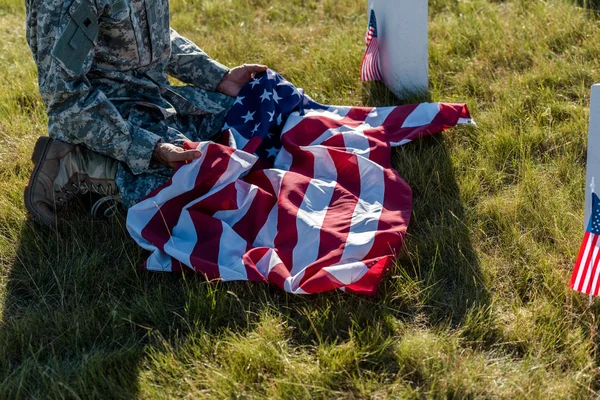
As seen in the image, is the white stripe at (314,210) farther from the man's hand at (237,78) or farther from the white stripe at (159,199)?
the man's hand at (237,78)

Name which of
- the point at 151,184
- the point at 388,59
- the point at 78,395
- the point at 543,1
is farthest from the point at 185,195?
the point at 543,1

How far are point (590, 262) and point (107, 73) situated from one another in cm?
227

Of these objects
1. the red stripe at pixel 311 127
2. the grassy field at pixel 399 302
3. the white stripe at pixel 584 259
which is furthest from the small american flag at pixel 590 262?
the red stripe at pixel 311 127

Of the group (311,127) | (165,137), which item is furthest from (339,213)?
(165,137)

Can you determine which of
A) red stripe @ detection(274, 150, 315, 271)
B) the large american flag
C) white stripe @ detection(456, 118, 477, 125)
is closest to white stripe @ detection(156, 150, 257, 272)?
the large american flag

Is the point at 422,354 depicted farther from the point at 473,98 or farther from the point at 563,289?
the point at 473,98

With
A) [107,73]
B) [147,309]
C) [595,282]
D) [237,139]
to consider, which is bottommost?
[147,309]

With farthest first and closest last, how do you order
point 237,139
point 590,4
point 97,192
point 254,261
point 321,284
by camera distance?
point 590,4, point 237,139, point 97,192, point 254,261, point 321,284

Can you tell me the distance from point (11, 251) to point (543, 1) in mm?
3927

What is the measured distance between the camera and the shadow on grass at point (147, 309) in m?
2.53

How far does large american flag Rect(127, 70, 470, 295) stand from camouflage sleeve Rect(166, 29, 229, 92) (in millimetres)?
208

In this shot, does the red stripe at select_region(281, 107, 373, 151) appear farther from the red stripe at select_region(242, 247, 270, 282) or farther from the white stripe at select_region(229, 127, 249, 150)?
the red stripe at select_region(242, 247, 270, 282)

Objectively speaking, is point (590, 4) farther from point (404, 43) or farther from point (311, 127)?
point (311, 127)

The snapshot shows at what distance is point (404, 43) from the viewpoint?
13.3ft
